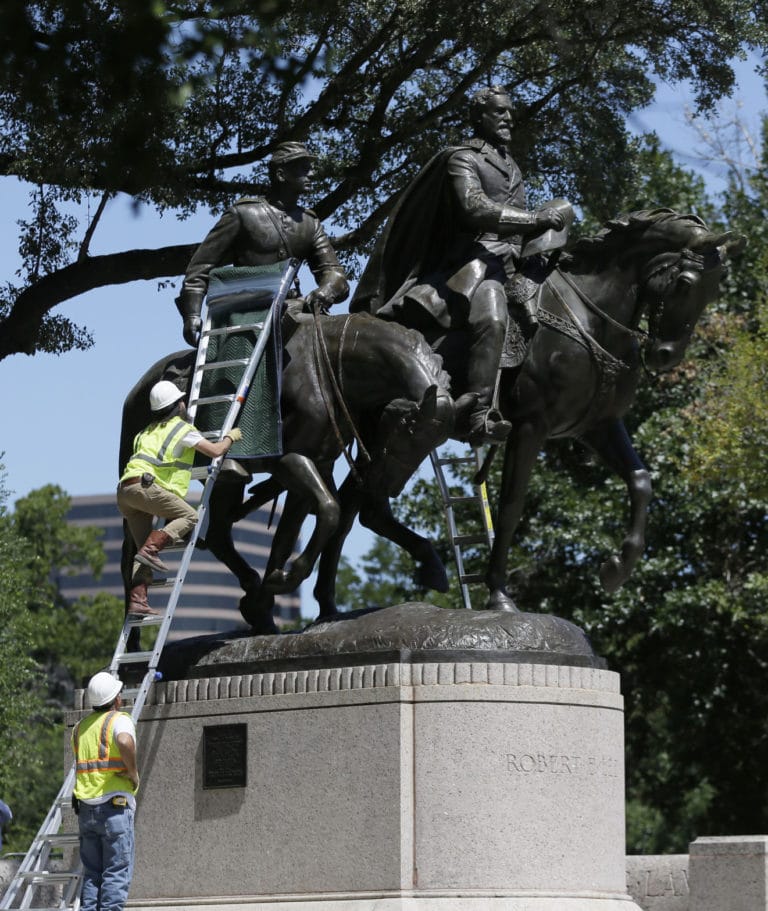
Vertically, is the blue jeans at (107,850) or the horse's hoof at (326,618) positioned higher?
the horse's hoof at (326,618)

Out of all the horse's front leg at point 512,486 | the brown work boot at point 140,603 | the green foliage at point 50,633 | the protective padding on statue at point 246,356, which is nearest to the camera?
the brown work boot at point 140,603

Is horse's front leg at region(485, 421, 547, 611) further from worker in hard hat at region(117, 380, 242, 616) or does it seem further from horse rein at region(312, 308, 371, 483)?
worker in hard hat at region(117, 380, 242, 616)

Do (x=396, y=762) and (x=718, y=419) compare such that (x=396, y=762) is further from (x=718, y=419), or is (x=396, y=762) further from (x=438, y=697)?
(x=718, y=419)

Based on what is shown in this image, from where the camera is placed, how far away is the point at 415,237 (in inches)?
540

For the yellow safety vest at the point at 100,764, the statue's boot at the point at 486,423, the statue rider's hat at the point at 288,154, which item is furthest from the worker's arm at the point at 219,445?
the yellow safety vest at the point at 100,764

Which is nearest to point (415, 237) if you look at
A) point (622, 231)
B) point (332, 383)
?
point (622, 231)

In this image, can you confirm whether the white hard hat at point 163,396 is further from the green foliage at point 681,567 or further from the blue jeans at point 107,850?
the green foliage at point 681,567

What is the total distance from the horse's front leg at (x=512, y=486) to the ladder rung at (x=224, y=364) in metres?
1.94

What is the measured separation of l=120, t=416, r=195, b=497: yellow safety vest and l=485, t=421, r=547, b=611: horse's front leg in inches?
91.0

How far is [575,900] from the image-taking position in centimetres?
1115

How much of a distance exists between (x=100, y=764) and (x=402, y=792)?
1.85 m

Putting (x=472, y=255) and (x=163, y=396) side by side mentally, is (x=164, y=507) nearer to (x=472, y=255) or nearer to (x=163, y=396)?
(x=163, y=396)

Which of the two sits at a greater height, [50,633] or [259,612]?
[50,633]

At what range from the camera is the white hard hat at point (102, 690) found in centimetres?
1045
